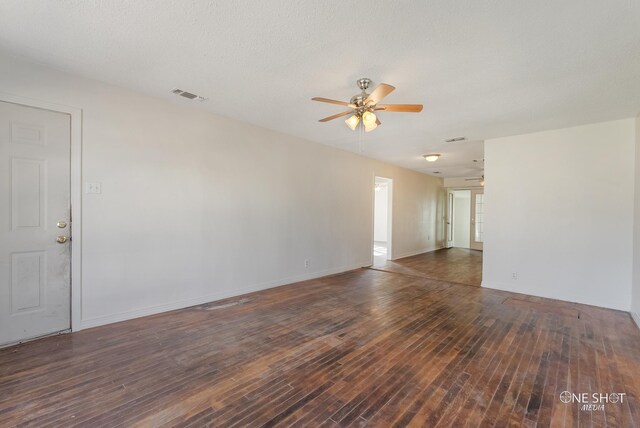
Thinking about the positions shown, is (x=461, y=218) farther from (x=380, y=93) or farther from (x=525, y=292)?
(x=380, y=93)

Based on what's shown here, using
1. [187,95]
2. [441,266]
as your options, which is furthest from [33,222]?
[441,266]

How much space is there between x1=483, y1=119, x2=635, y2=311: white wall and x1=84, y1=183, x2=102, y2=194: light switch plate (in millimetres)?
5567

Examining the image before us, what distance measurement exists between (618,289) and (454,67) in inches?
153

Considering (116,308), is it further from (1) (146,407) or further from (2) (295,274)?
(2) (295,274)

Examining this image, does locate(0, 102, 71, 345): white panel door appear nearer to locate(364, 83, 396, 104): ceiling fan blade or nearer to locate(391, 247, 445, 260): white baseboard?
locate(364, 83, 396, 104): ceiling fan blade

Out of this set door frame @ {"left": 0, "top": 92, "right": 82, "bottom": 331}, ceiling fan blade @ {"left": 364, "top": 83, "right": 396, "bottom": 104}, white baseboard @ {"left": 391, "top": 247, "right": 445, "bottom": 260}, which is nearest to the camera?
ceiling fan blade @ {"left": 364, "top": 83, "right": 396, "bottom": 104}

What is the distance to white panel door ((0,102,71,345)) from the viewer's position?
8.24 ft

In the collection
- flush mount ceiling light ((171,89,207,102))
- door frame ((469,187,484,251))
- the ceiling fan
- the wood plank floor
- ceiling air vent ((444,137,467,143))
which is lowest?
the wood plank floor

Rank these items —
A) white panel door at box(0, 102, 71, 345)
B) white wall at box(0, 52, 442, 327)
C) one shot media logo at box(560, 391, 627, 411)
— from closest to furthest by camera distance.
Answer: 1. one shot media logo at box(560, 391, 627, 411)
2. white panel door at box(0, 102, 71, 345)
3. white wall at box(0, 52, 442, 327)

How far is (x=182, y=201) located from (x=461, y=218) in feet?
34.7

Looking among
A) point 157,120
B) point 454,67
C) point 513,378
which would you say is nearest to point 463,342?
point 513,378


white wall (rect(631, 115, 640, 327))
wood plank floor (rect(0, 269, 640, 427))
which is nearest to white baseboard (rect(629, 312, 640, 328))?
white wall (rect(631, 115, 640, 327))

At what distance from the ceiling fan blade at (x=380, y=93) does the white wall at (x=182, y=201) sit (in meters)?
2.18

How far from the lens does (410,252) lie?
8.27 meters
